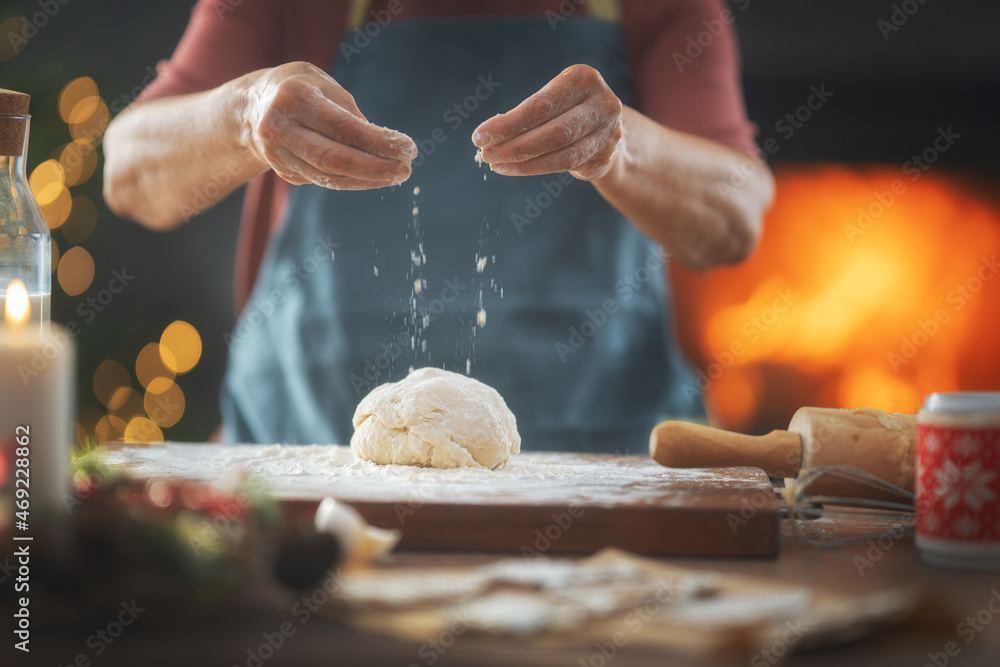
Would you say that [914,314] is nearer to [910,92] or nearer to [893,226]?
[893,226]

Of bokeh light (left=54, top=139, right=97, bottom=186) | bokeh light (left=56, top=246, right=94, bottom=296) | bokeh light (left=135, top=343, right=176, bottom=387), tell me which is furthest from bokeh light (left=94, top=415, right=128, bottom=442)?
bokeh light (left=54, top=139, right=97, bottom=186)

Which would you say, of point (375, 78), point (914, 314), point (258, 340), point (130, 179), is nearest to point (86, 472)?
point (258, 340)

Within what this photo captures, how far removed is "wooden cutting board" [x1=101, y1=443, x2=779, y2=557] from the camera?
922 millimetres

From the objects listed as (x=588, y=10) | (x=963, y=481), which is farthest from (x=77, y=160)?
(x=963, y=481)

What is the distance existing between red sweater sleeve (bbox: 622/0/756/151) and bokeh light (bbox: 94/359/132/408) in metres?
1.93

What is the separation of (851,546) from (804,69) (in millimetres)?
2285

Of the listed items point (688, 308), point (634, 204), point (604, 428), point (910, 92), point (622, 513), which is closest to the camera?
point (622, 513)

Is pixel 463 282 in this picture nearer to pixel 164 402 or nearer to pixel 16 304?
pixel 16 304

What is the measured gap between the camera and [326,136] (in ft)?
3.79

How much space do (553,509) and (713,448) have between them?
361 millimetres

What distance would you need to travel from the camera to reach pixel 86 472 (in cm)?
102

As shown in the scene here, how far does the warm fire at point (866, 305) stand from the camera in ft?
9.98

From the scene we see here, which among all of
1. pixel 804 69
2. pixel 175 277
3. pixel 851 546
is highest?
pixel 804 69

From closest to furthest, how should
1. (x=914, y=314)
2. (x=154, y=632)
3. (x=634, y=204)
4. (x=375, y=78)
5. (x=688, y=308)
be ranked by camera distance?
(x=154, y=632), (x=634, y=204), (x=375, y=78), (x=914, y=314), (x=688, y=308)
